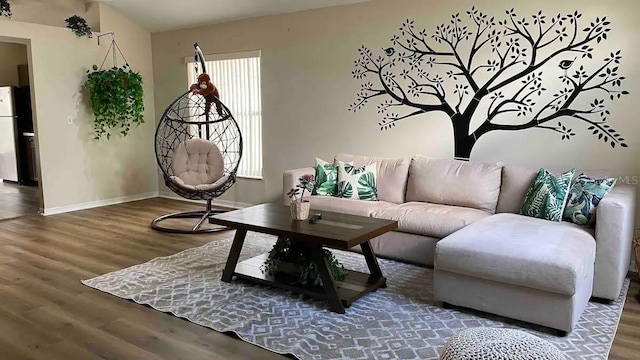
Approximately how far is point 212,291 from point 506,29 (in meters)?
3.38

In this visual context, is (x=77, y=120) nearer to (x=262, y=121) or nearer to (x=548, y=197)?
(x=262, y=121)

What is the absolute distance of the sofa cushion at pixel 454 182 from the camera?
4145 mm

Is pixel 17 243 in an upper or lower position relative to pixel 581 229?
lower

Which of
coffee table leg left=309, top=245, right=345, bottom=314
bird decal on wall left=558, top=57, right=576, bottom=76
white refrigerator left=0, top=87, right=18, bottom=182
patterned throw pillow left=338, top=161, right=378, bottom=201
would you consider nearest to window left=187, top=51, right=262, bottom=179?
patterned throw pillow left=338, top=161, right=378, bottom=201

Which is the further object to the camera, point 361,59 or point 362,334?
point 361,59

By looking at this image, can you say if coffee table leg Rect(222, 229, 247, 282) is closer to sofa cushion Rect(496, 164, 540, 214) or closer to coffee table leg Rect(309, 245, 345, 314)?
coffee table leg Rect(309, 245, 345, 314)

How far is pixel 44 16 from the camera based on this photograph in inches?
231

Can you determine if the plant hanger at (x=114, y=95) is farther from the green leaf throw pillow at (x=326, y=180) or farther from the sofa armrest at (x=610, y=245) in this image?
the sofa armrest at (x=610, y=245)

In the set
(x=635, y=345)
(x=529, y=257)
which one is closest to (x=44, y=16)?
(x=529, y=257)

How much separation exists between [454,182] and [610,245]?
54.3 inches

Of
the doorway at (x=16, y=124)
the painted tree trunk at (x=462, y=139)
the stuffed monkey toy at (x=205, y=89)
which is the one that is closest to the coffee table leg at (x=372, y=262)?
the painted tree trunk at (x=462, y=139)

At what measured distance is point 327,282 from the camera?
3.07m

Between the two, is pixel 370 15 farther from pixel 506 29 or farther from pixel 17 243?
pixel 17 243

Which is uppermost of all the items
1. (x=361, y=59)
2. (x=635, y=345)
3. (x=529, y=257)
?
(x=361, y=59)
